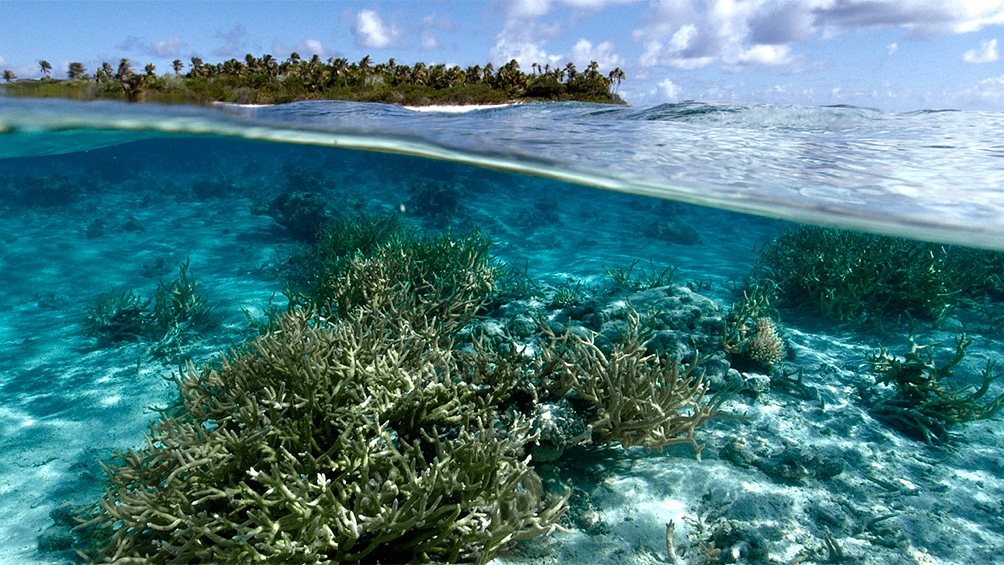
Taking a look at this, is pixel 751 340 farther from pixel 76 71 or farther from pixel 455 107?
pixel 76 71

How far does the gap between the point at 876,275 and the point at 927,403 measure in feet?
13.6

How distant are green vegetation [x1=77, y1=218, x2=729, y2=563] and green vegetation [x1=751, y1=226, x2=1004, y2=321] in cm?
636

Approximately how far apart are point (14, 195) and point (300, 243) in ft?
51.4

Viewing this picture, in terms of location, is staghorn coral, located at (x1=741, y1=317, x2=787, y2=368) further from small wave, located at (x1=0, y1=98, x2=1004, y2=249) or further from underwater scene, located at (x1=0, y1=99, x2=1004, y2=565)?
small wave, located at (x1=0, y1=98, x2=1004, y2=249)

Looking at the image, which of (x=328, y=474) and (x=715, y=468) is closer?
(x=328, y=474)

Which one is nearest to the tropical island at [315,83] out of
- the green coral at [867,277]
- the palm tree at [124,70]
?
the palm tree at [124,70]

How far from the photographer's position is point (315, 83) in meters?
14.3

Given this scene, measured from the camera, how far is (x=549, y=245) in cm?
1586

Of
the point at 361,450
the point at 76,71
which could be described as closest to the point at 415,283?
the point at 361,450

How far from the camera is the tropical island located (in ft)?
40.3

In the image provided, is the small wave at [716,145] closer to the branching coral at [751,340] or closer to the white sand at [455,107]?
the white sand at [455,107]

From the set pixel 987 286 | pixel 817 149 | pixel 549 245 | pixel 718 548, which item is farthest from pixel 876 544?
pixel 549 245

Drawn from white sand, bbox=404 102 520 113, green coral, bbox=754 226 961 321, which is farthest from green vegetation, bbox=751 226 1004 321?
white sand, bbox=404 102 520 113

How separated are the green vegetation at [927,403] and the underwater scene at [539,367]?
4 cm
